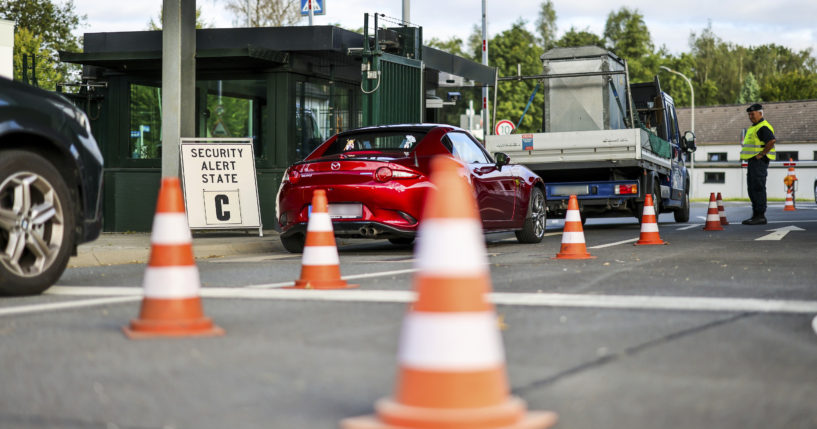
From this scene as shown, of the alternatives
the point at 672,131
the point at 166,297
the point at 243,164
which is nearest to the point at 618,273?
the point at 166,297

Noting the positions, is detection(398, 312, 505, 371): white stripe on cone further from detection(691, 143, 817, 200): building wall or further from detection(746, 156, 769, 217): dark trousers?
detection(691, 143, 817, 200): building wall

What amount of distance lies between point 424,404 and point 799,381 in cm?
173

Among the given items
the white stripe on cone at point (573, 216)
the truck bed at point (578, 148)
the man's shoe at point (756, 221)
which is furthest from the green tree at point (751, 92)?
the white stripe on cone at point (573, 216)

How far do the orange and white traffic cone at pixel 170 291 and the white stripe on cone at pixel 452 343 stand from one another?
217cm

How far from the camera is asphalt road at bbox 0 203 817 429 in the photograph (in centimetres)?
337

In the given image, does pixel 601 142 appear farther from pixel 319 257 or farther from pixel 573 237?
pixel 319 257

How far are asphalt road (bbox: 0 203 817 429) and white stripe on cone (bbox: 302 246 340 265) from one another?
347 mm

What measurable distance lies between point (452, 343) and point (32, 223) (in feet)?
14.5

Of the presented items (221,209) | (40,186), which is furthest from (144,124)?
(40,186)

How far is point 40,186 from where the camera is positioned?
665 cm

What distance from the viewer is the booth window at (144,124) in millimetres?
16656

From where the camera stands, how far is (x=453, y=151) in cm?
1147

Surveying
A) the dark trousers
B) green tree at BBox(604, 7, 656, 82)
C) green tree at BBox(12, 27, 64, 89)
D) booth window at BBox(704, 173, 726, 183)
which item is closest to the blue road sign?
green tree at BBox(12, 27, 64, 89)

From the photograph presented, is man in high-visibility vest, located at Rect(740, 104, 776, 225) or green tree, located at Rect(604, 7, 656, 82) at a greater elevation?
green tree, located at Rect(604, 7, 656, 82)
